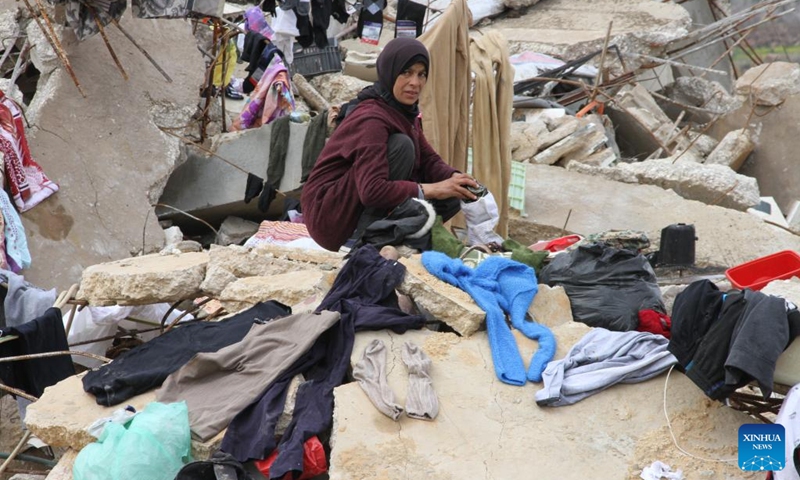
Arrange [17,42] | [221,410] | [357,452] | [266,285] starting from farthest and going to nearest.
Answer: [17,42] → [266,285] → [221,410] → [357,452]

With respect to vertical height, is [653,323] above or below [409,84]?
below

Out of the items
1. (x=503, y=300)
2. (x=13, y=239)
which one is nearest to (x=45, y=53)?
(x=13, y=239)

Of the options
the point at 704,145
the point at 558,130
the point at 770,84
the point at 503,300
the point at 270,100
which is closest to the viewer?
the point at 503,300

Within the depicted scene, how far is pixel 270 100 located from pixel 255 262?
424 centimetres

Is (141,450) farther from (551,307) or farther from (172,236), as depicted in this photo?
(172,236)

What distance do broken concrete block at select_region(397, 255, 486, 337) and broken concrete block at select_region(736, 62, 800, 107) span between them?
8472 millimetres

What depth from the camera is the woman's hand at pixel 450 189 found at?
554cm

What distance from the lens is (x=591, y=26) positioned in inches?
567

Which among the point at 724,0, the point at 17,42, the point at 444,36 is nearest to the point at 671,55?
the point at 724,0

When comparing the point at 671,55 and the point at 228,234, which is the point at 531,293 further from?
the point at 671,55

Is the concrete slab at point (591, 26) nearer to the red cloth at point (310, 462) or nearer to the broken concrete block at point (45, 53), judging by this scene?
the broken concrete block at point (45, 53)

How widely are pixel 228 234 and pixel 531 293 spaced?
461cm

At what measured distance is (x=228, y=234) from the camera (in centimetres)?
888

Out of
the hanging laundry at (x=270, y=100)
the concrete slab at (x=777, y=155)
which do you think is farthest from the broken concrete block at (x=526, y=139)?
the concrete slab at (x=777, y=155)
